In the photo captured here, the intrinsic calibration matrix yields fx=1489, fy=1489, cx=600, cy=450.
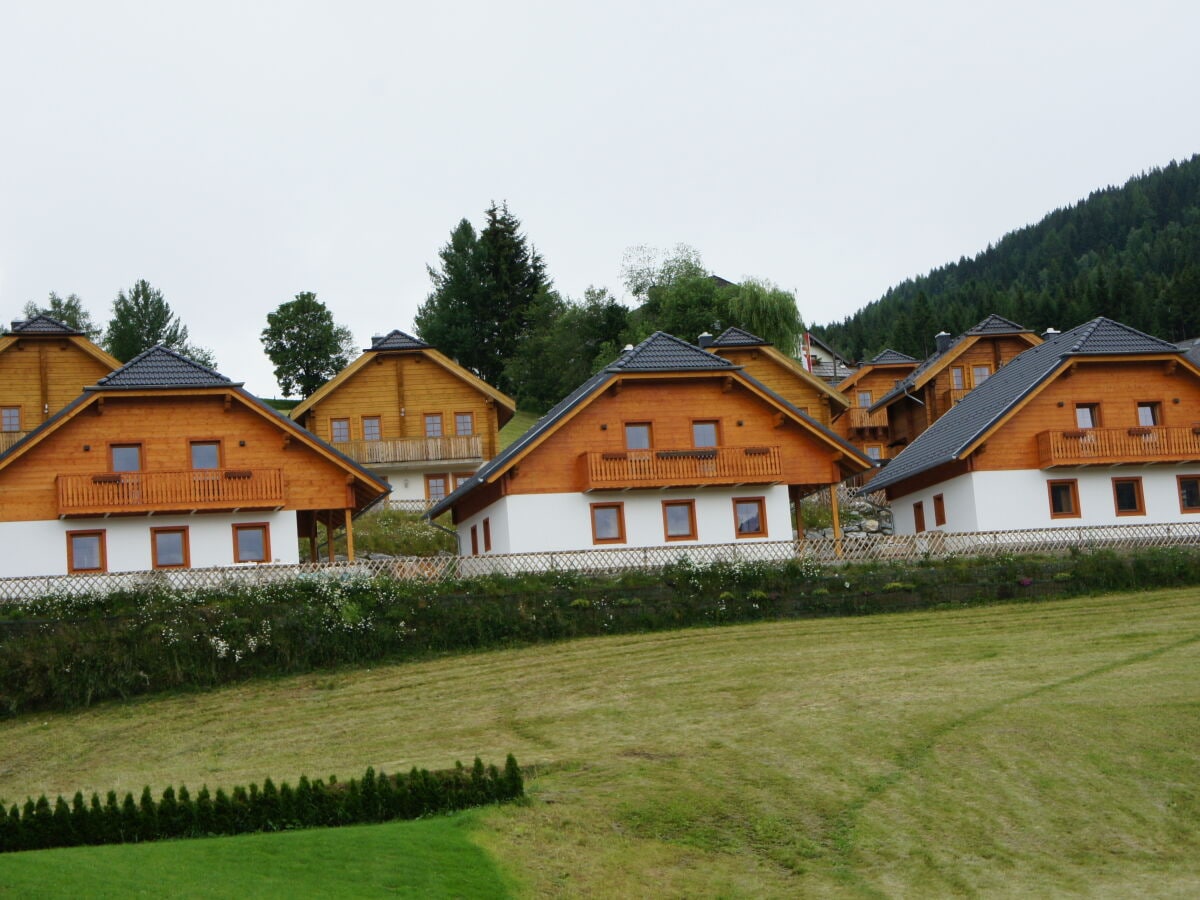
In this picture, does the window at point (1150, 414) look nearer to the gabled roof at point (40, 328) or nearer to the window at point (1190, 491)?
the window at point (1190, 491)

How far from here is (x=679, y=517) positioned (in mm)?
44781

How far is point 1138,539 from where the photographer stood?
43438mm

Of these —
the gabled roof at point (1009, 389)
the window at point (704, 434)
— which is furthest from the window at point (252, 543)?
the gabled roof at point (1009, 389)

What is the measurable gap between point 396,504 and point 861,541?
23225 millimetres

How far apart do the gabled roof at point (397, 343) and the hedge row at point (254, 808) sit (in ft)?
137

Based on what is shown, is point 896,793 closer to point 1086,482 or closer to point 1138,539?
point 1138,539

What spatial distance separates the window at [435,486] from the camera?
61906 mm

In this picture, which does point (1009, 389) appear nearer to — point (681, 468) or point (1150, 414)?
point (1150, 414)

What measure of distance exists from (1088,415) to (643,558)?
16616 millimetres

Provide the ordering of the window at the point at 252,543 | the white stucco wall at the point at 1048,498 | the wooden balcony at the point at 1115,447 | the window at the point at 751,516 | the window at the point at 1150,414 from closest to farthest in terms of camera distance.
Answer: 1. the window at the point at 252,543
2. the window at the point at 751,516
3. the wooden balcony at the point at 1115,447
4. the white stucco wall at the point at 1048,498
5. the window at the point at 1150,414

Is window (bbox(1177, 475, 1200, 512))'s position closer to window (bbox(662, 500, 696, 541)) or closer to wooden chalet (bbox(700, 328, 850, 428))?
window (bbox(662, 500, 696, 541))

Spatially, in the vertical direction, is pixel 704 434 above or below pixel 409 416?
below

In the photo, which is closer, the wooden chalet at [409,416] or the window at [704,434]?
the window at [704,434]

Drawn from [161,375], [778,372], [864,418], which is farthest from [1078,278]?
[161,375]
